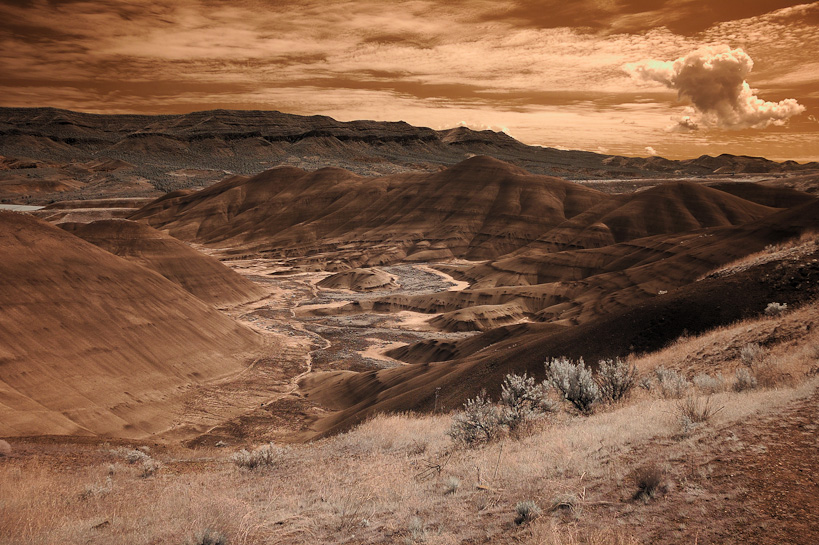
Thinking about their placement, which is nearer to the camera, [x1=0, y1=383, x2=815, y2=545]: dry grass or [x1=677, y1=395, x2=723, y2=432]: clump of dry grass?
[x1=0, y1=383, x2=815, y2=545]: dry grass

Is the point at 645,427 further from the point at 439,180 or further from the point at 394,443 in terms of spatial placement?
the point at 439,180

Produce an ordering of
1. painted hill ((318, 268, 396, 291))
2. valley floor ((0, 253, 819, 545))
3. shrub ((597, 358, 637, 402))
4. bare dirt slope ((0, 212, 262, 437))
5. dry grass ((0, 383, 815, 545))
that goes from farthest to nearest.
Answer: painted hill ((318, 268, 396, 291)) → bare dirt slope ((0, 212, 262, 437)) → shrub ((597, 358, 637, 402)) → dry grass ((0, 383, 815, 545)) → valley floor ((0, 253, 819, 545))

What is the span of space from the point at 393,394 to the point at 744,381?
18282 millimetres

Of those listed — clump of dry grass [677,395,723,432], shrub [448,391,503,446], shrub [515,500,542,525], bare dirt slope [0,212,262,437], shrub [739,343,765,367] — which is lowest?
bare dirt slope [0,212,262,437]

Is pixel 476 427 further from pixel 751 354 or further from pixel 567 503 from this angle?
pixel 751 354

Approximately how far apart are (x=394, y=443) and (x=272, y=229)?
123m

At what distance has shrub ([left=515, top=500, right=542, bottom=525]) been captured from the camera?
6621mm

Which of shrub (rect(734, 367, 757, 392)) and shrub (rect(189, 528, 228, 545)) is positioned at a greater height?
shrub (rect(734, 367, 757, 392))

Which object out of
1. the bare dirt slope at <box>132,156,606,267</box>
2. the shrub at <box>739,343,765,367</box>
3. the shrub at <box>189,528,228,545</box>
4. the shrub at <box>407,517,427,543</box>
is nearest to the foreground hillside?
the bare dirt slope at <box>132,156,606,267</box>

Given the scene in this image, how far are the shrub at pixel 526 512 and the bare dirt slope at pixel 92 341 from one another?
19.6 m

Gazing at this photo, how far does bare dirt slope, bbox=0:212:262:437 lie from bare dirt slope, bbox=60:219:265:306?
19.0 m

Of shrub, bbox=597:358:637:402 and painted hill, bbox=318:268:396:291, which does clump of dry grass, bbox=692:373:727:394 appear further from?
painted hill, bbox=318:268:396:291

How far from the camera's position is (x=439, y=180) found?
13362 centimetres

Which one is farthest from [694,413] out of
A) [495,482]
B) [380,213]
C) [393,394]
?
[380,213]
